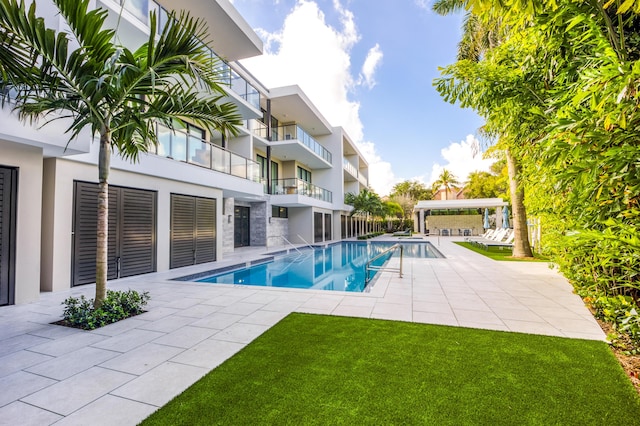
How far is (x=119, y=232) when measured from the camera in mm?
7551

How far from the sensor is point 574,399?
2.43 meters

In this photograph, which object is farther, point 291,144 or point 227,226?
point 291,144

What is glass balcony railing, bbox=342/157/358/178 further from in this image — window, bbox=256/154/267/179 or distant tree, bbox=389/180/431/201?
distant tree, bbox=389/180/431/201

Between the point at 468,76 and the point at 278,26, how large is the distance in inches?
513

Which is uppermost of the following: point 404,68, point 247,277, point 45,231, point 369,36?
point 369,36

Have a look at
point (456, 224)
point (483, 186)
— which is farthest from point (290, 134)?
point (483, 186)

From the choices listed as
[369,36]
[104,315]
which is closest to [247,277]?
[104,315]

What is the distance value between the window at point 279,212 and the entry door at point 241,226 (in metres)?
2.03

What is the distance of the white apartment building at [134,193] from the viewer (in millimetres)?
5320

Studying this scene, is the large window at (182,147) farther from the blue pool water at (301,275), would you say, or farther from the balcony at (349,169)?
the balcony at (349,169)

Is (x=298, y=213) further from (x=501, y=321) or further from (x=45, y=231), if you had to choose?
(x=501, y=321)

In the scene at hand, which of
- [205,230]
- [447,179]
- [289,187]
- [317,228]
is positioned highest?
[447,179]

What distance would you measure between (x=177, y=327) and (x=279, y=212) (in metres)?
16.2

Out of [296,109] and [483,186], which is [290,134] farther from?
[483,186]
